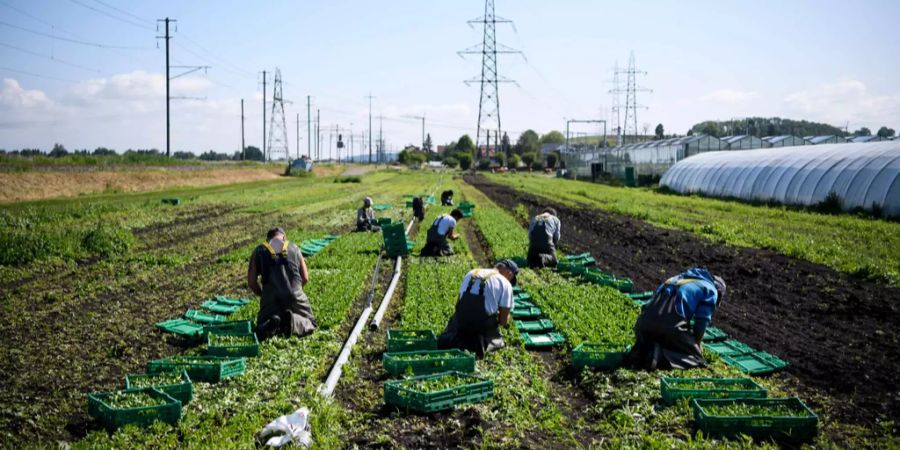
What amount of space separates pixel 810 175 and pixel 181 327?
32.7 m

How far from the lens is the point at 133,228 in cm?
2855

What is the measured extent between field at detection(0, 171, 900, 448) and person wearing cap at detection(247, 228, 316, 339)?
1.49 feet

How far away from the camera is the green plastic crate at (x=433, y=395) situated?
8.25 metres

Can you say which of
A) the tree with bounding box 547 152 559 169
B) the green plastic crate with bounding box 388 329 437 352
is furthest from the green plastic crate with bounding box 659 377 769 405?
the tree with bounding box 547 152 559 169

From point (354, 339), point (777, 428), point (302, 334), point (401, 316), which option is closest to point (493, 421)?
point (777, 428)

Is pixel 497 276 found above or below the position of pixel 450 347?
above

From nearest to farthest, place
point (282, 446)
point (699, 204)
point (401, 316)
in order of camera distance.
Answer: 1. point (282, 446)
2. point (401, 316)
3. point (699, 204)

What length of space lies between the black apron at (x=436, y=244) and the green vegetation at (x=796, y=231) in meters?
9.73

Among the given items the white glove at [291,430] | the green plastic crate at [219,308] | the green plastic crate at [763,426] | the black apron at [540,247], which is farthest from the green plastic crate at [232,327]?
the black apron at [540,247]

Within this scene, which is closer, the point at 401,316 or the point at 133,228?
the point at 401,316

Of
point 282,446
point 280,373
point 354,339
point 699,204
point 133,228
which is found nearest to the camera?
point 282,446

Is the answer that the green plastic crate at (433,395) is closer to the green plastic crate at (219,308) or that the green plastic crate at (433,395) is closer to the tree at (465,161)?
the green plastic crate at (219,308)

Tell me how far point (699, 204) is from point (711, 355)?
3239 cm

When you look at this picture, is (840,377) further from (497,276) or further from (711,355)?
(497,276)
